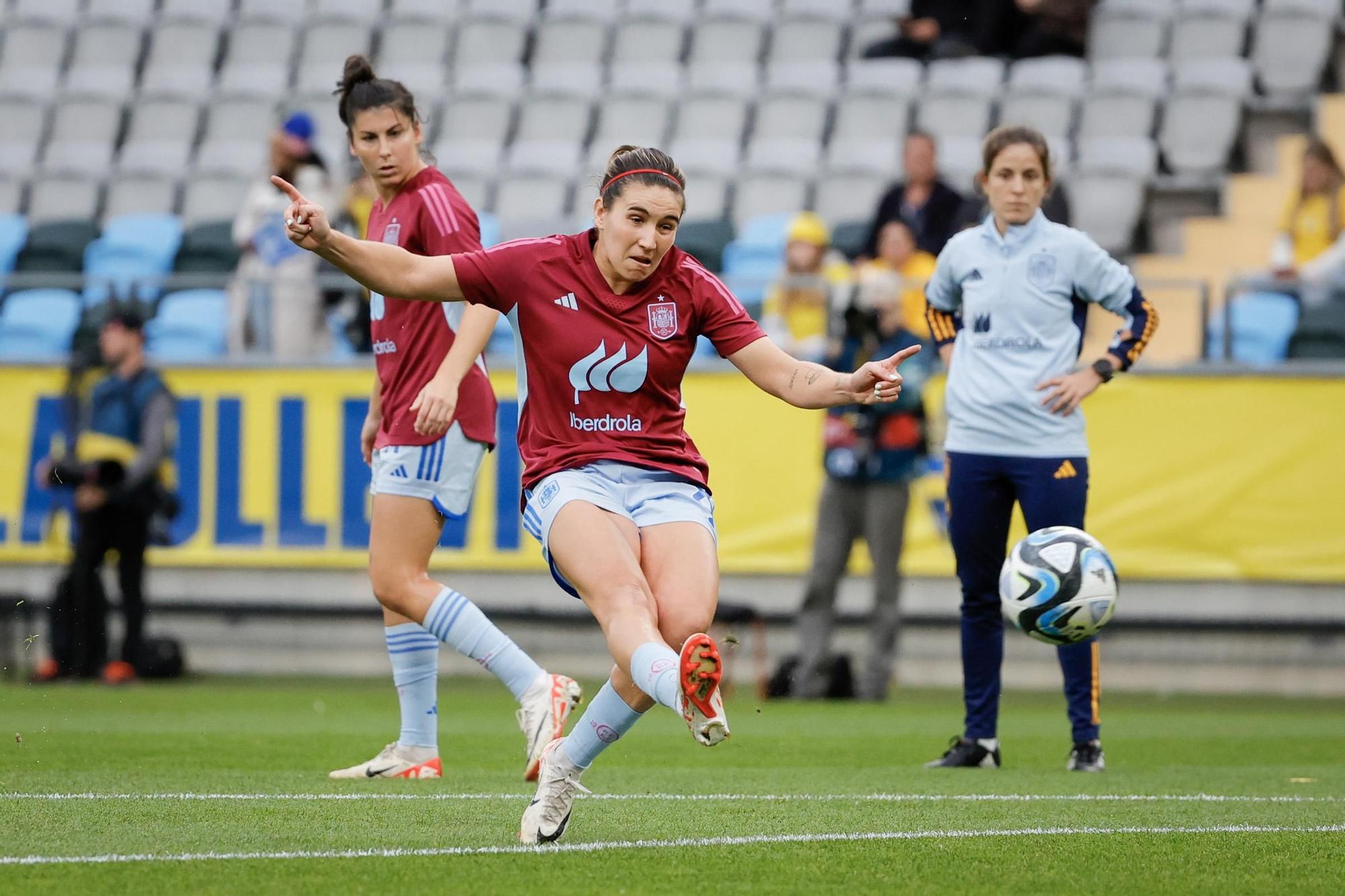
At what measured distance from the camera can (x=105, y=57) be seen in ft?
65.3

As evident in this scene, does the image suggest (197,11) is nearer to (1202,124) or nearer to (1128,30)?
(1128,30)

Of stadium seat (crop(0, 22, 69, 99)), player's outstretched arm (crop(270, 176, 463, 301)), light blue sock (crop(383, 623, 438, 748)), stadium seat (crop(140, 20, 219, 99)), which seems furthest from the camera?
stadium seat (crop(0, 22, 69, 99))

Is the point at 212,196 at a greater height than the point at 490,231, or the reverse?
the point at 212,196

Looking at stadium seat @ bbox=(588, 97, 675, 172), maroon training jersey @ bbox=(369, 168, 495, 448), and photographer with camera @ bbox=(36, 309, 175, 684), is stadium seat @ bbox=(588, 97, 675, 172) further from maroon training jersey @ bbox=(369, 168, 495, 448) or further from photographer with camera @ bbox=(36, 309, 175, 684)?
maroon training jersey @ bbox=(369, 168, 495, 448)

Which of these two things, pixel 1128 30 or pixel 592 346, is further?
pixel 1128 30

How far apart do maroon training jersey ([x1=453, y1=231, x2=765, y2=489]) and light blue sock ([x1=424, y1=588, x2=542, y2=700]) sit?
1.63 meters

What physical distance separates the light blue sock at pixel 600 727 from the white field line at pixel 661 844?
25 centimetres

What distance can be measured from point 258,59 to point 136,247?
363 centimetres

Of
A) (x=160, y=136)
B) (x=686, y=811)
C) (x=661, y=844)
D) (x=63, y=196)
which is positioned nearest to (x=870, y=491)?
(x=686, y=811)

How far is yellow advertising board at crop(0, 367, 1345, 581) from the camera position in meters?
12.7

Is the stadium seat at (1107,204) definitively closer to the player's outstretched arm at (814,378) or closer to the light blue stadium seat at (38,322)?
the light blue stadium seat at (38,322)

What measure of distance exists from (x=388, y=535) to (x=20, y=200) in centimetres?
1236

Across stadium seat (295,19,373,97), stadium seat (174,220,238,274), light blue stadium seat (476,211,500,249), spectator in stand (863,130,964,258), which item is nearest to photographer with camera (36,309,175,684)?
light blue stadium seat (476,211,500,249)

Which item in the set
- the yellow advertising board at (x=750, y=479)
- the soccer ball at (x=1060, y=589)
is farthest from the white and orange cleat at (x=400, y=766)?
the yellow advertising board at (x=750, y=479)
